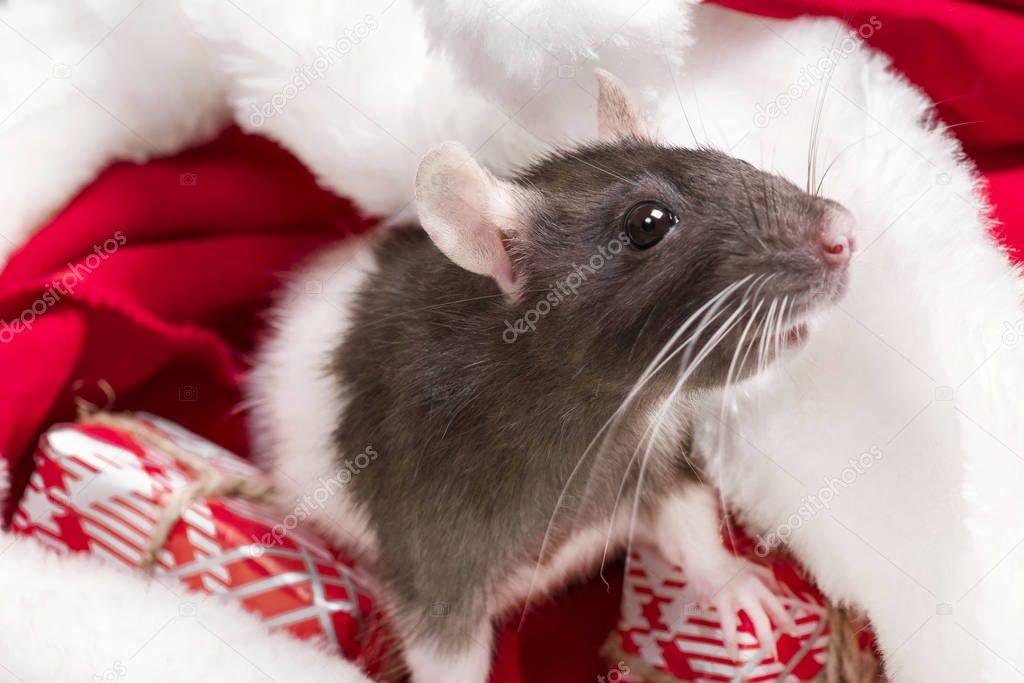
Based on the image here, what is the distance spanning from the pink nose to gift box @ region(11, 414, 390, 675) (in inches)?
24.9

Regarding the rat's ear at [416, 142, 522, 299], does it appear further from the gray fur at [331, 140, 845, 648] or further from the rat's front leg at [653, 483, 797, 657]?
the rat's front leg at [653, 483, 797, 657]

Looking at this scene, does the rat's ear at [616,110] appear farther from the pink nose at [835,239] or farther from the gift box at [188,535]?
the gift box at [188,535]

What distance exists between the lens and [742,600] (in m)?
0.97

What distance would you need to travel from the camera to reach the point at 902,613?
84 cm

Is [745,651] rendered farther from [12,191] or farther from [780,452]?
[12,191]

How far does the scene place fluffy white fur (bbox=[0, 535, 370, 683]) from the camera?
820 millimetres

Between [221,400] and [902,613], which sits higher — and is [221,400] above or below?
below

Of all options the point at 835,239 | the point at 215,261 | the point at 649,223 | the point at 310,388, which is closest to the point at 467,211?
the point at 649,223

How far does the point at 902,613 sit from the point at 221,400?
0.94m

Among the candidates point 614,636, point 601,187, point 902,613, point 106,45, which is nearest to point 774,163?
point 601,187

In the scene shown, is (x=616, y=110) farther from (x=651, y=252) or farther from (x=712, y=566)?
(x=712, y=566)

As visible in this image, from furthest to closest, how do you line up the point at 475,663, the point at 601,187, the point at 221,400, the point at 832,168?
the point at 221,400, the point at 475,663, the point at 832,168, the point at 601,187

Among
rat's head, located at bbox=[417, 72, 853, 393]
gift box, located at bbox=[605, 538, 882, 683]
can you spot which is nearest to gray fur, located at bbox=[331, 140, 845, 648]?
rat's head, located at bbox=[417, 72, 853, 393]

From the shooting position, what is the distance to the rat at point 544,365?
70cm
